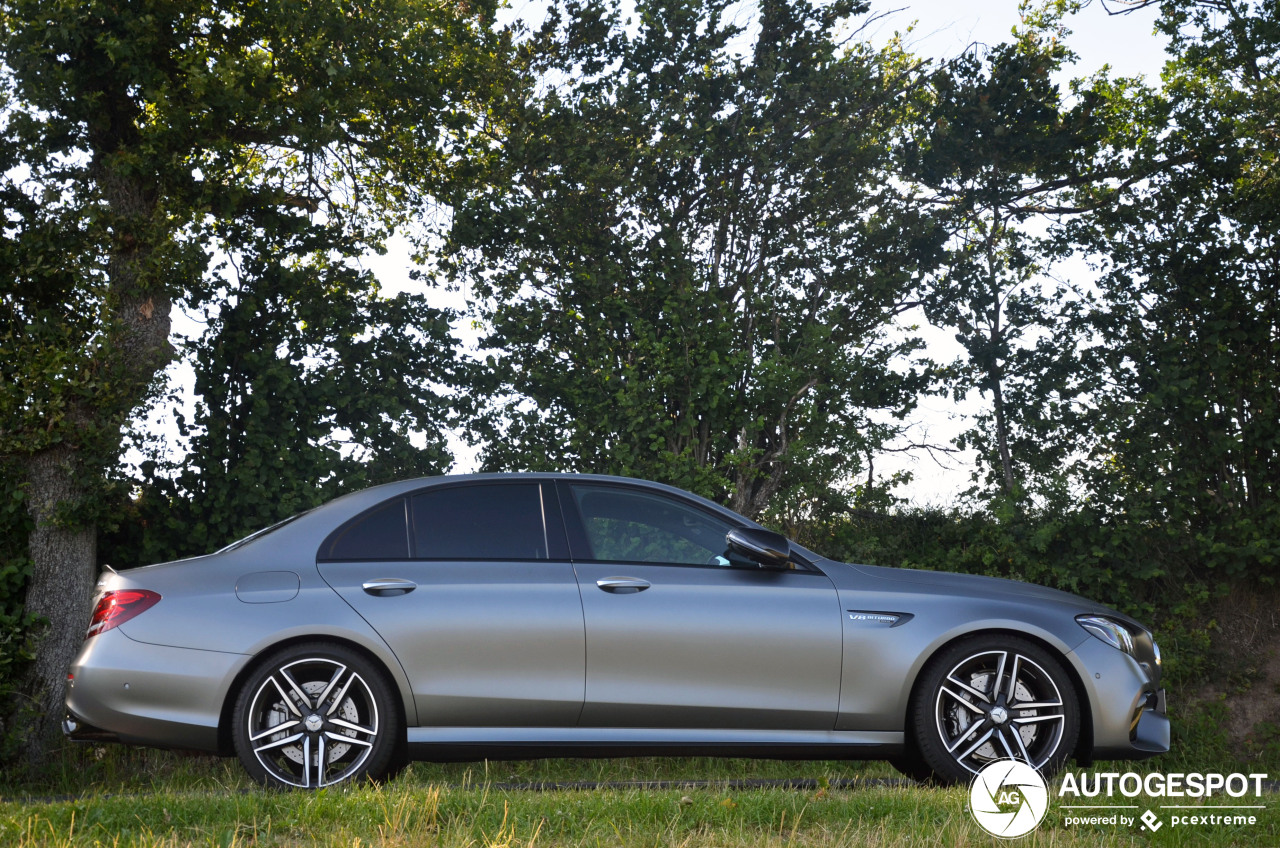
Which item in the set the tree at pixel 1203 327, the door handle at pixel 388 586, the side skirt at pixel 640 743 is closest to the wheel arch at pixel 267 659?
the side skirt at pixel 640 743

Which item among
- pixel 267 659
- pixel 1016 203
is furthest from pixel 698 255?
pixel 267 659

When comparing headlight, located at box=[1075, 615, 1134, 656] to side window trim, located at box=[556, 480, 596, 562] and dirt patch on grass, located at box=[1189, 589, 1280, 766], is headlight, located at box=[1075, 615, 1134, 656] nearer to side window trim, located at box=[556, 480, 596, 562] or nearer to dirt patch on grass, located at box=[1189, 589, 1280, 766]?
side window trim, located at box=[556, 480, 596, 562]

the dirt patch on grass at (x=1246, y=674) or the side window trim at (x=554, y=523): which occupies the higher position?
the side window trim at (x=554, y=523)

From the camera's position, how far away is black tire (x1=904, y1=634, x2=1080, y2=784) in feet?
18.2

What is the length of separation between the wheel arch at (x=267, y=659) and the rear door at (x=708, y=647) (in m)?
0.91

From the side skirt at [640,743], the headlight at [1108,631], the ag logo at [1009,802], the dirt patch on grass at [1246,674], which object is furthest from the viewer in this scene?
the dirt patch on grass at [1246,674]

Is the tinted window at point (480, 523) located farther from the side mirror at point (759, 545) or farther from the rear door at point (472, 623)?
the side mirror at point (759, 545)

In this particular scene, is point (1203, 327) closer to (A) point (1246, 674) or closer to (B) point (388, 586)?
(A) point (1246, 674)

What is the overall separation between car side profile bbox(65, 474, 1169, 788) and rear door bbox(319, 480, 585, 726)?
0.01 metres

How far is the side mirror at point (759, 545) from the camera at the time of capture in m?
5.45

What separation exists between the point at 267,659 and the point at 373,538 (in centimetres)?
77

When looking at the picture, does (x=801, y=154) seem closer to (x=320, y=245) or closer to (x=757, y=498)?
(x=757, y=498)

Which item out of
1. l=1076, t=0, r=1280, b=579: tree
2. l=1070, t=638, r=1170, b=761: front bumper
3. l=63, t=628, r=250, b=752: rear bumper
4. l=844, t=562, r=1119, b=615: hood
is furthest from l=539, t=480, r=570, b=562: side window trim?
l=1076, t=0, r=1280, b=579: tree

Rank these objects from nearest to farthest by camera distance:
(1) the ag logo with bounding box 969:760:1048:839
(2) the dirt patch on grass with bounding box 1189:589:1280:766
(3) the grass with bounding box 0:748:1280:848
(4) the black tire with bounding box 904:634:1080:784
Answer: (3) the grass with bounding box 0:748:1280:848 → (1) the ag logo with bounding box 969:760:1048:839 → (4) the black tire with bounding box 904:634:1080:784 → (2) the dirt patch on grass with bounding box 1189:589:1280:766
